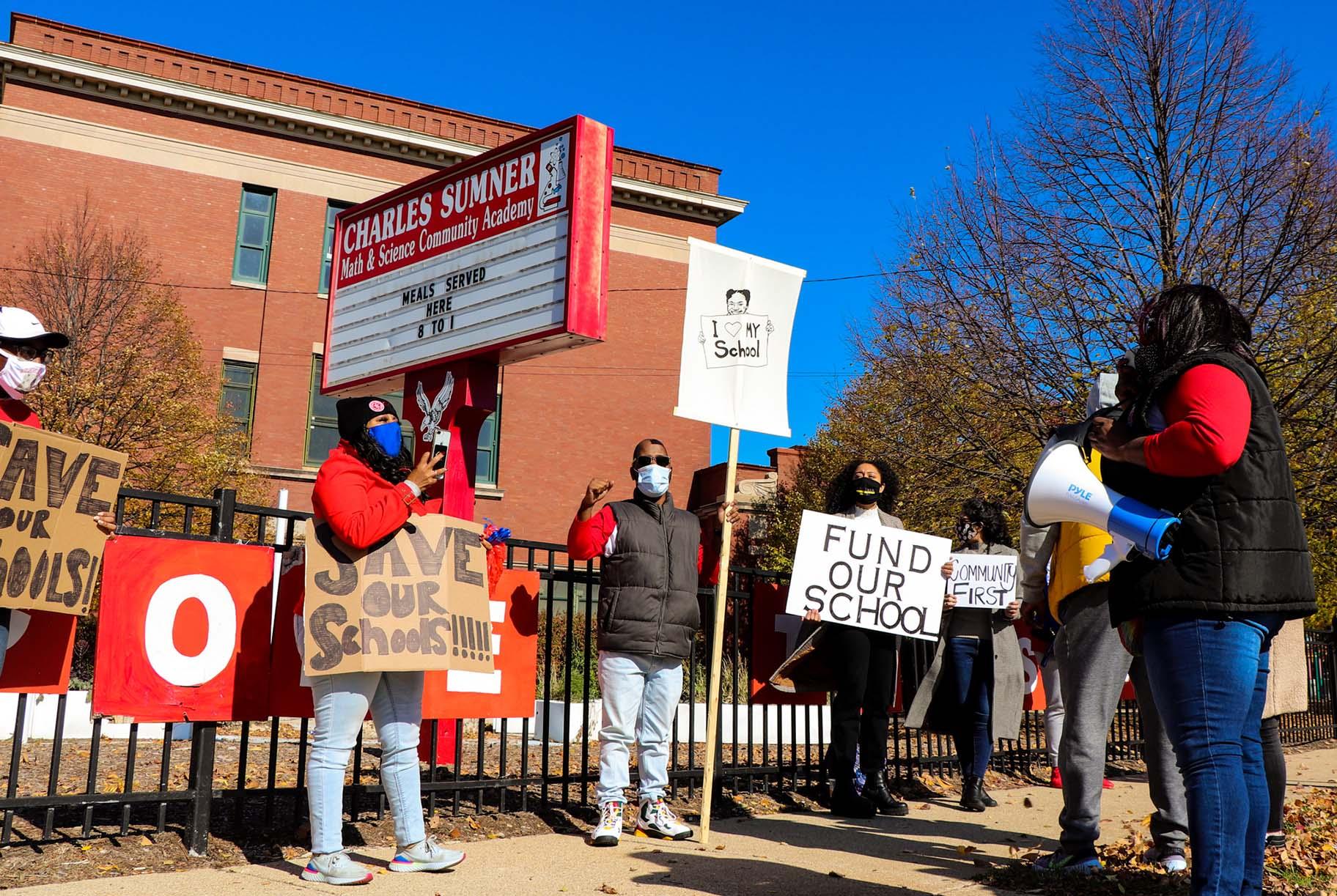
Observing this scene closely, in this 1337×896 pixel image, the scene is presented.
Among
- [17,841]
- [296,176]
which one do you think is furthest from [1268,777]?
[296,176]

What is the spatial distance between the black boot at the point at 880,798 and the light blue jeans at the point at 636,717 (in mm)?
1668

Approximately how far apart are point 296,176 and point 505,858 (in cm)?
2592

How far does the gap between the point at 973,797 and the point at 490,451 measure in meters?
23.7

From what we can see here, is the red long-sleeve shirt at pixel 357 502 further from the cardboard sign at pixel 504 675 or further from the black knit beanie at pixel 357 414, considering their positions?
the cardboard sign at pixel 504 675

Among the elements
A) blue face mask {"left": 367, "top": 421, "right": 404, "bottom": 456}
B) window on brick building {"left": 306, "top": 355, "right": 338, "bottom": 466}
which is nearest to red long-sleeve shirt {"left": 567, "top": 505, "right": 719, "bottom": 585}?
blue face mask {"left": 367, "top": 421, "right": 404, "bottom": 456}

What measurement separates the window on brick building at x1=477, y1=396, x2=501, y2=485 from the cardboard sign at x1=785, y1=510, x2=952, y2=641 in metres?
23.4

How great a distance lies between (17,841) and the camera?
15.7ft

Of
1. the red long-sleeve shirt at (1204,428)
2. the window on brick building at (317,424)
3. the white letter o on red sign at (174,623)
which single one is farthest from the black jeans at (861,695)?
the window on brick building at (317,424)

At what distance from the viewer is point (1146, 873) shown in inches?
185

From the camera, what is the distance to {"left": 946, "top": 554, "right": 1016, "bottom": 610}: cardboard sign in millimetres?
7336

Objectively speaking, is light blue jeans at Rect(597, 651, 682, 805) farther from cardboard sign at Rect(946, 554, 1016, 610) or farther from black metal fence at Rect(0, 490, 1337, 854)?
cardboard sign at Rect(946, 554, 1016, 610)

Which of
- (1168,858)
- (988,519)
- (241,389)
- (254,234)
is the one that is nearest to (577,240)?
(988,519)

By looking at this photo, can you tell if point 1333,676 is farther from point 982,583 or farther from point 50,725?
point 50,725

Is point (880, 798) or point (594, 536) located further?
point (880, 798)
